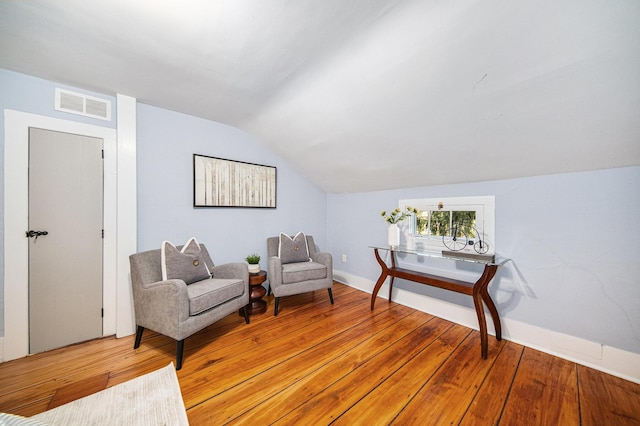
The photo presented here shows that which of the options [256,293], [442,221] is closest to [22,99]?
[256,293]

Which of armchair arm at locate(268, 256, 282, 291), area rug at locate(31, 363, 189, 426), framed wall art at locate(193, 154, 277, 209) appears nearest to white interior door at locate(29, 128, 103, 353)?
framed wall art at locate(193, 154, 277, 209)

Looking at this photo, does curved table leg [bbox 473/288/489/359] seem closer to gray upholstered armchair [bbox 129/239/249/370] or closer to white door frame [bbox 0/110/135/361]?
gray upholstered armchair [bbox 129/239/249/370]

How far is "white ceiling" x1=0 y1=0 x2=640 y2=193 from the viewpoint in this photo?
3.90ft

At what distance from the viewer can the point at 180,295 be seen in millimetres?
1731

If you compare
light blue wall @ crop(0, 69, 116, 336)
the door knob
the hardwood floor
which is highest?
light blue wall @ crop(0, 69, 116, 336)

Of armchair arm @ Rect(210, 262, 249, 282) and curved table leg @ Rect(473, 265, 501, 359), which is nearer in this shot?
curved table leg @ Rect(473, 265, 501, 359)

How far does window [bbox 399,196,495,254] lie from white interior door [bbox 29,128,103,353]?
330 centimetres

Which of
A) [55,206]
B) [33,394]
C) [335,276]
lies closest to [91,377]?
[33,394]

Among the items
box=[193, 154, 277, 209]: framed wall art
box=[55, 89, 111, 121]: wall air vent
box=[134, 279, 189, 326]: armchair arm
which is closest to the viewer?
box=[134, 279, 189, 326]: armchair arm

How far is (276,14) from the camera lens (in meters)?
1.27

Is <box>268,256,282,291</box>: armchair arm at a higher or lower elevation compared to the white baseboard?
higher

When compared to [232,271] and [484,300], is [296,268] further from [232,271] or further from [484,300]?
[484,300]

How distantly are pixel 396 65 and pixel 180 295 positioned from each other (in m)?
2.27

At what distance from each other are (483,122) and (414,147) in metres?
0.59
